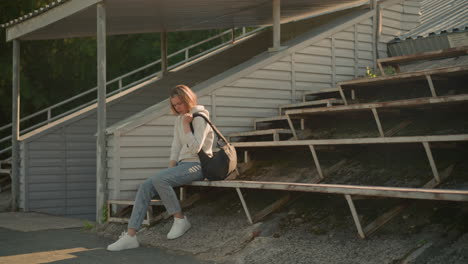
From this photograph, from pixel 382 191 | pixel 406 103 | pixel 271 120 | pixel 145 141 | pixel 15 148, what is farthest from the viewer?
pixel 15 148

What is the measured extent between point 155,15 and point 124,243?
4702 mm

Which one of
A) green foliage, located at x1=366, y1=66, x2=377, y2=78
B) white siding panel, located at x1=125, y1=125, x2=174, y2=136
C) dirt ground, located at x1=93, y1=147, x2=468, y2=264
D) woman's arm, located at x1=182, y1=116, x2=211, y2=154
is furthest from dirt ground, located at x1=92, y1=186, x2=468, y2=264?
green foliage, located at x1=366, y1=66, x2=377, y2=78

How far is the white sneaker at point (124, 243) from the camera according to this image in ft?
18.4

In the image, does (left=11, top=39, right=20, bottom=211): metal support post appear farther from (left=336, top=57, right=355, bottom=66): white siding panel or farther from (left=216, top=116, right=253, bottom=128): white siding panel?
(left=336, top=57, right=355, bottom=66): white siding panel

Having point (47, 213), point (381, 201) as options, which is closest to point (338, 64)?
point (381, 201)

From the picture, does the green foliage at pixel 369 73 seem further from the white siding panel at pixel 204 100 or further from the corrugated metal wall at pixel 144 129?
the white siding panel at pixel 204 100

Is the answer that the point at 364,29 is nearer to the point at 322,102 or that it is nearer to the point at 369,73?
the point at 369,73

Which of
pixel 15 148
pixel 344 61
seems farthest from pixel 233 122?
pixel 15 148

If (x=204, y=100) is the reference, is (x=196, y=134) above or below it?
below

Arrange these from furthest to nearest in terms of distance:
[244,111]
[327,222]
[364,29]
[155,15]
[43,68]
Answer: [43,68] → [155,15] → [364,29] → [244,111] → [327,222]

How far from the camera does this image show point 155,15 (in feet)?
30.3

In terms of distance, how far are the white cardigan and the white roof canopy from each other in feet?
8.34

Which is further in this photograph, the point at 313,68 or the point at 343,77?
the point at 343,77

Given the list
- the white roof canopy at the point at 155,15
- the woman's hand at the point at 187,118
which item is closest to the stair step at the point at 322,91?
the white roof canopy at the point at 155,15
